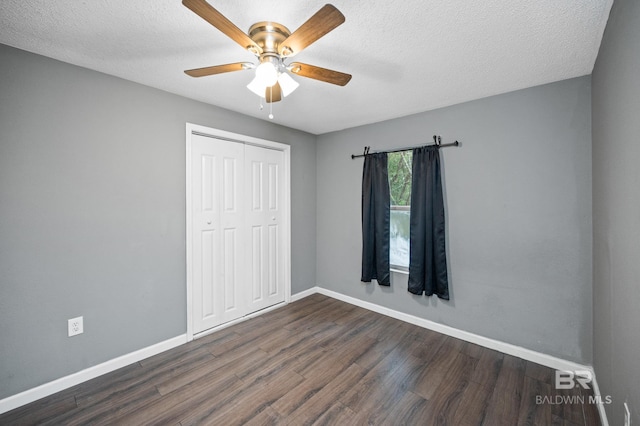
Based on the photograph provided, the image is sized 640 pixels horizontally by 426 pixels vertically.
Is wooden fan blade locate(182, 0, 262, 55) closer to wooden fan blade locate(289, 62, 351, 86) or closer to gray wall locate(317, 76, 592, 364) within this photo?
wooden fan blade locate(289, 62, 351, 86)

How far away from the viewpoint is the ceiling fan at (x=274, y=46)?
1124 millimetres

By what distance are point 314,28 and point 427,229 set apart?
2.20 meters

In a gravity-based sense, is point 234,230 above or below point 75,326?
above

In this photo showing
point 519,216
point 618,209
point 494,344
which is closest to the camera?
point 618,209

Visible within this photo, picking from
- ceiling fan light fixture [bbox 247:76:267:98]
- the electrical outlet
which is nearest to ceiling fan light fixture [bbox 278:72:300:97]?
ceiling fan light fixture [bbox 247:76:267:98]

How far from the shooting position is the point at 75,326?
1.94 m

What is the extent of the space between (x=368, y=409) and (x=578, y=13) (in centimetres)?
262

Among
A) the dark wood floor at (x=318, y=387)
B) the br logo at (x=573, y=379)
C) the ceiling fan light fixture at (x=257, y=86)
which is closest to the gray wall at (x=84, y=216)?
the dark wood floor at (x=318, y=387)

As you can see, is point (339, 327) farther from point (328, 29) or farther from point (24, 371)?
point (328, 29)

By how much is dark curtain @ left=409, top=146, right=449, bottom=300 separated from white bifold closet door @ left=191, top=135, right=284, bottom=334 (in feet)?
5.52

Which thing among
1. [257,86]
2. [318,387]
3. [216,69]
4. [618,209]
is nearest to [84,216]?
[216,69]

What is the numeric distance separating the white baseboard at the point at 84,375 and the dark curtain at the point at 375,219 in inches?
85.8

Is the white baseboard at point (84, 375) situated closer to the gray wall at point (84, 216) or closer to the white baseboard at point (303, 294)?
the gray wall at point (84, 216)

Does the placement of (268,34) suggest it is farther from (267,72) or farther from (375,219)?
(375,219)
